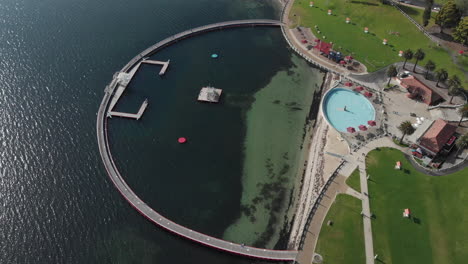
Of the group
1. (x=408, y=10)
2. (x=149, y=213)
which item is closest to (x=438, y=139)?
(x=408, y=10)

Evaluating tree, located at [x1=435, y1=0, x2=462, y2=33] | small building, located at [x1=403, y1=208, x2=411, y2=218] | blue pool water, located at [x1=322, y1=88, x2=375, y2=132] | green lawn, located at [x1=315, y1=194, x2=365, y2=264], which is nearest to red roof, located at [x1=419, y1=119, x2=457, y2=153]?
blue pool water, located at [x1=322, y1=88, x2=375, y2=132]

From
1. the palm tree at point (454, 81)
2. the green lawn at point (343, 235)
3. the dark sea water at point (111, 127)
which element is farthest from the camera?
the palm tree at point (454, 81)

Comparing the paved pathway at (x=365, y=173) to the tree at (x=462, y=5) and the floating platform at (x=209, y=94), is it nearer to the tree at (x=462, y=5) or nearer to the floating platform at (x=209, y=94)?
the floating platform at (x=209, y=94)

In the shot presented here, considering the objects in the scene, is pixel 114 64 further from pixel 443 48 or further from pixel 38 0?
pixel 443 48

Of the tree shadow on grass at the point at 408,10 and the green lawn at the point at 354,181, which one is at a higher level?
the tree shadow on grass at the point at 408,10

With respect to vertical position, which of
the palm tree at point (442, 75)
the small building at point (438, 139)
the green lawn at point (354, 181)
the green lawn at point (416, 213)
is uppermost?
the palm tree at point (442, 75)

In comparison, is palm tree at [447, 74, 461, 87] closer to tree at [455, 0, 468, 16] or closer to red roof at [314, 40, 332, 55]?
tree at [455, 0, 468, 16]

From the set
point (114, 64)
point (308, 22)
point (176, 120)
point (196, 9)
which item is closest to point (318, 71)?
point (308, 22)

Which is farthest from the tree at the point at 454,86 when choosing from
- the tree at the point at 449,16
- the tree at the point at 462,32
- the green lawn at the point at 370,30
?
the tree at the point at 449,16
